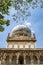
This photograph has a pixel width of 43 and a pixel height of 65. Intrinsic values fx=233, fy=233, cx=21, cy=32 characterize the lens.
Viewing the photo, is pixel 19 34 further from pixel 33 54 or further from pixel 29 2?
pixel 29 2

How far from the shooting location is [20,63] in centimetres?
4838

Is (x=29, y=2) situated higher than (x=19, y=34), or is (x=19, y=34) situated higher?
(x=19, y=34)

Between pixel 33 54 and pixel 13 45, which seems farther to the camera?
pixel 13 45

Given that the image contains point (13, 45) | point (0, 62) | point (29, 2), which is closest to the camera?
point (29, 2)

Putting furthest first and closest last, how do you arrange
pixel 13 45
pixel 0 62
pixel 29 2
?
1. pixel 13 45
2. pixel 0 62
3. pixel 29 2

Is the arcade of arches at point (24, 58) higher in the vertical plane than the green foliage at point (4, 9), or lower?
higher

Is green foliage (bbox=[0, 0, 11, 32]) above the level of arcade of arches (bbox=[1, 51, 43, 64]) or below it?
below

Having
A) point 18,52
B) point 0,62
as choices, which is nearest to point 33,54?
point 18,52

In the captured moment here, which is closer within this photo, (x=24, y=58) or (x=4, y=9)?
(x=4, y=9)

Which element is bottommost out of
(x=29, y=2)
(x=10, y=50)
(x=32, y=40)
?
(x=29, y=2)

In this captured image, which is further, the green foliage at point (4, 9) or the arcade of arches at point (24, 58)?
the arcade of arches at point (24, 58)

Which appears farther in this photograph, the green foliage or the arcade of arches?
the arcade of arches

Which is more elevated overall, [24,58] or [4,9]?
[24,58]

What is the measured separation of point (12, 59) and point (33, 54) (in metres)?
4.48
